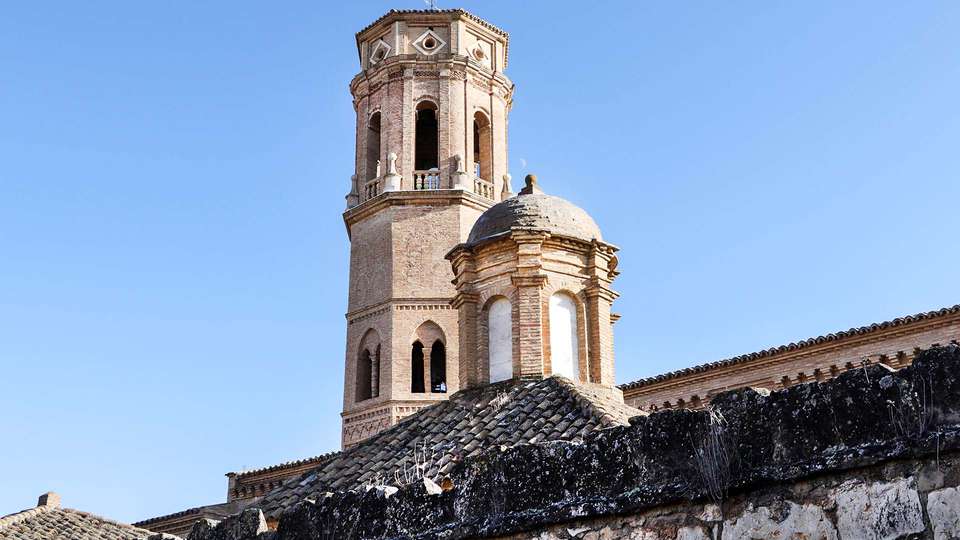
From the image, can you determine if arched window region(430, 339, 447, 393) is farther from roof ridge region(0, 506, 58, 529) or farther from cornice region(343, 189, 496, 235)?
roof ridge region(0, 506, 58, 529)

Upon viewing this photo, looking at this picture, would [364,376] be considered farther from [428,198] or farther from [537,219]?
[537,219]

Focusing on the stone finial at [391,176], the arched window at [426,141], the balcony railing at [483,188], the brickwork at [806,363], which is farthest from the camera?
the arched window at [426,141]

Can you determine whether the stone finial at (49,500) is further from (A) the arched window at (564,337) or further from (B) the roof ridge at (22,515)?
(A) the arched window at (564,337)

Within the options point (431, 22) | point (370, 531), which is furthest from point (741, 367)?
point (370, 531)

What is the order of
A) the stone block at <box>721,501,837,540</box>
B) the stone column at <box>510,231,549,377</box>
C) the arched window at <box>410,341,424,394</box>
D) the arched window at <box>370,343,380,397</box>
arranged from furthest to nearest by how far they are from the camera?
the arched window at <box>370,343,380,397</box> < the arched window at <box>410,341,424,394</box> < the stone column at <box>510,231,549,377</box> < the stone block at <box>721,501,837,540</box>

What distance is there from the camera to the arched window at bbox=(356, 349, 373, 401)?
3253 centimetres

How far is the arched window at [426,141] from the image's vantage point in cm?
3547

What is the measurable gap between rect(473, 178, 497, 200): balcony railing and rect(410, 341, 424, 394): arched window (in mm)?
4965

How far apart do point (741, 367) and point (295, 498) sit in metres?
14.7

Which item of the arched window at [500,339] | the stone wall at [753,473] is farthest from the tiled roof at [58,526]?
the stone wall at [753,473]

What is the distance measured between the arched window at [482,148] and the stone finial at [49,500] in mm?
15743

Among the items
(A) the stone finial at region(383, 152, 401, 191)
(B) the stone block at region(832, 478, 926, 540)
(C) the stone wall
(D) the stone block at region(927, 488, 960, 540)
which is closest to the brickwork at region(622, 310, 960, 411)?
(A) the stone finial at region(383, 152, 401, 191)

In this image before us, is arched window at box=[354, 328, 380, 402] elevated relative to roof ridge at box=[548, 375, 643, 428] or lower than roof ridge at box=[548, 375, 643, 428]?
elevated

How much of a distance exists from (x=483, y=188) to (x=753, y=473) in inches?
1184
